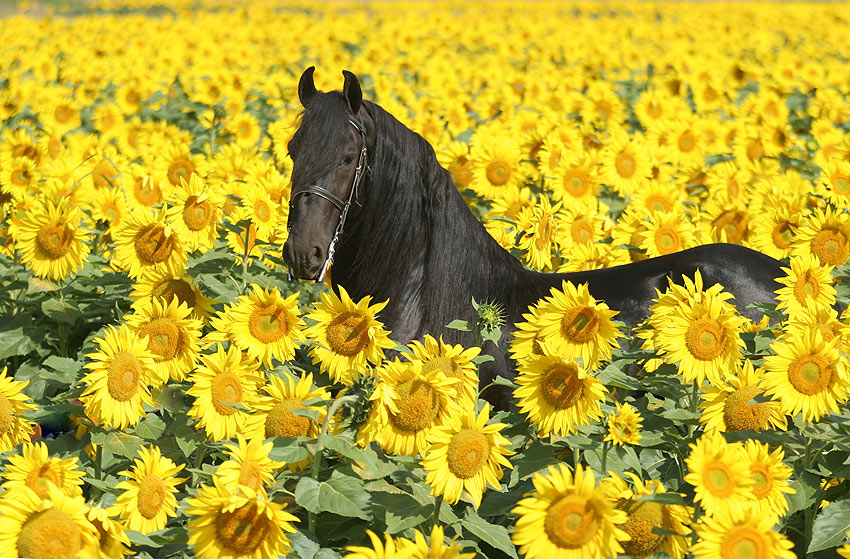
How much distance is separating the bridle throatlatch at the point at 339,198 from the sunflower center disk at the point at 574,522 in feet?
6.34

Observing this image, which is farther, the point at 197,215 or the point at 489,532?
the point at 197,215

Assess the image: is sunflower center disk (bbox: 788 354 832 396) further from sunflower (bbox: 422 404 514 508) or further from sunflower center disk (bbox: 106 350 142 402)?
sunflower center disk (bbox: 106 350 142 402)

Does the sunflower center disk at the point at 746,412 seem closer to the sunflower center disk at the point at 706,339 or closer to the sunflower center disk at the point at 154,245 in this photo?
the sunflower center disk at the point at 706,339

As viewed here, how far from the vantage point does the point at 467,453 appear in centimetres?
283

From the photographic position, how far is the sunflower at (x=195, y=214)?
4742 millimetres

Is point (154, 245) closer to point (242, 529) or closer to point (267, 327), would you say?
point (267, 327)

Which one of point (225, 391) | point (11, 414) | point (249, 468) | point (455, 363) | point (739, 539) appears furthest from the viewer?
point (225, 391)

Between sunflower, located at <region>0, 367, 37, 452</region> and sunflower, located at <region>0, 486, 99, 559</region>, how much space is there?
764 millimetres

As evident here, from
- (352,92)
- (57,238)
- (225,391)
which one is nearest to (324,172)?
(352,92)

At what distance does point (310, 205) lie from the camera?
13.7 ft

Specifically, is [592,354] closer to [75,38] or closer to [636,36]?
[75,38]

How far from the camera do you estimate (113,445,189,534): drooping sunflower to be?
2.97 meters

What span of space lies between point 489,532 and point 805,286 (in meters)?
1.94

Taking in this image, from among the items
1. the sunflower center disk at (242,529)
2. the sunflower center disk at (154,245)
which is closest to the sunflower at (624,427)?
the sunflower center disk at (242,529)
